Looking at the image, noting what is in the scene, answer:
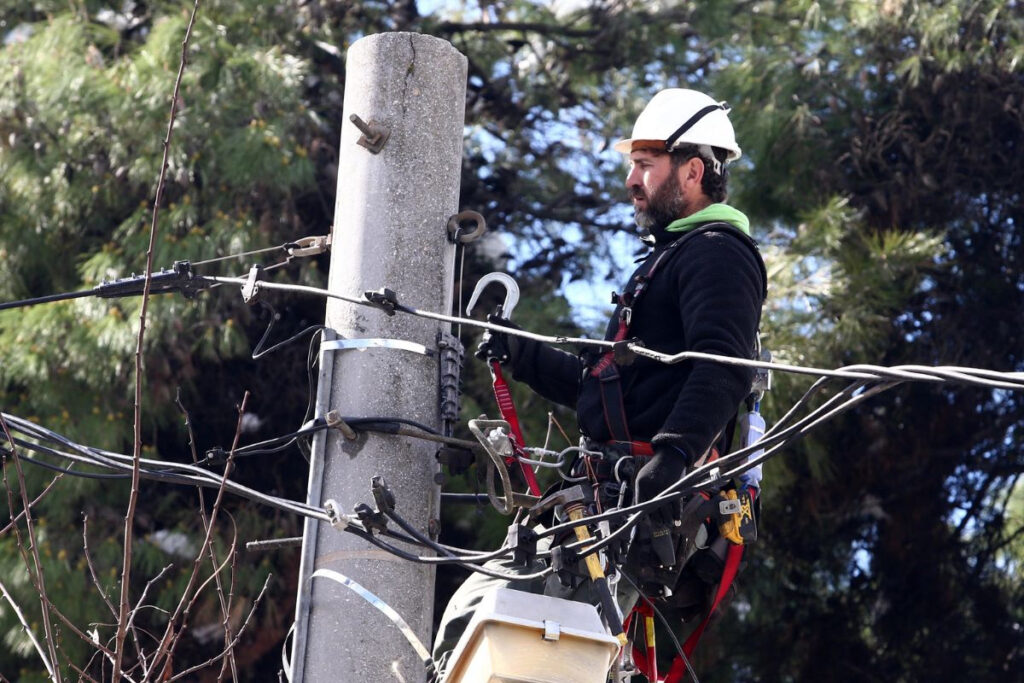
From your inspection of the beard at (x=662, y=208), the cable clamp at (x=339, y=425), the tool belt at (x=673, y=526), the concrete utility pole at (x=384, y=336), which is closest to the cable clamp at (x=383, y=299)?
the concrete utility pole at (x=384, y=336)

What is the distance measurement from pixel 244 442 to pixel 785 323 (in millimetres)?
2668

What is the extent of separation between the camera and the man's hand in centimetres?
353

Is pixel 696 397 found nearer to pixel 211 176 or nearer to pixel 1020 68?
pixel 211 176

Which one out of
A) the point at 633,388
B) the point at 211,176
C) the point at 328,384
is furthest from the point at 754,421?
the point at 211,176

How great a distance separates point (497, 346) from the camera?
4.12 meters

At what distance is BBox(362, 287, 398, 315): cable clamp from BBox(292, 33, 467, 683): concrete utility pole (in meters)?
0.10

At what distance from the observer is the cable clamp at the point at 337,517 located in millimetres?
3502

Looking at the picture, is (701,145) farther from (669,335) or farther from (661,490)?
(661,490)

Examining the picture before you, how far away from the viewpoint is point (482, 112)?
823cm

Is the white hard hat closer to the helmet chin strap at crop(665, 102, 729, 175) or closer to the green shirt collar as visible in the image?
the helmet chin strap at crop(665, 102, 729, 175)

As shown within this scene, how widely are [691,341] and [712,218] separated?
21.8 inches

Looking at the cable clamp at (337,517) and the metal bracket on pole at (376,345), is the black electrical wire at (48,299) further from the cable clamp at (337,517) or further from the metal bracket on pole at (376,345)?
the cable clamp at (337,517)

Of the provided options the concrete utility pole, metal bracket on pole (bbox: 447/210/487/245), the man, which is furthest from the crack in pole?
the man

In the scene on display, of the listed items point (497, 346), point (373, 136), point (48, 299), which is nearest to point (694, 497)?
point (497, 346)
